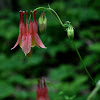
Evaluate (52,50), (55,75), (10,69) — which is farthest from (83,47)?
(10,69)

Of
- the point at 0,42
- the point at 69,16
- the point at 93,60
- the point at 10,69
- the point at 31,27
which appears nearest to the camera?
the point at 31,27

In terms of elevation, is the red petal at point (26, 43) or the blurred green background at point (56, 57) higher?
the red petal at point (26, 43)

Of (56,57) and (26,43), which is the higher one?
(26,43)

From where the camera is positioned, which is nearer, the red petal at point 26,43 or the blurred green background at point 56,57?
the red petal at point 26,43

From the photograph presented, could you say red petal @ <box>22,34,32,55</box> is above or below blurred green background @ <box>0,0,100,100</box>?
above

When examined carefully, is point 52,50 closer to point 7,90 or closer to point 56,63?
point 56,63

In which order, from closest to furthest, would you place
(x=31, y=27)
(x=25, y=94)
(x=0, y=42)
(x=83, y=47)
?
(x=31, y=27) → (x=25, y=94) → (x=83, y=47) → (x=0, y=42)

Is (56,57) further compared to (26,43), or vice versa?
(56,57)

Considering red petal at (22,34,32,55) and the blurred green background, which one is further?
the blurred green background
